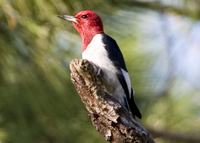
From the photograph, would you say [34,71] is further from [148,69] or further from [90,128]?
[148,69]

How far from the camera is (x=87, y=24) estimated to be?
2.47 m

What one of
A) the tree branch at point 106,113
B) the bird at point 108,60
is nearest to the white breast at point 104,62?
the bird at point 108,60

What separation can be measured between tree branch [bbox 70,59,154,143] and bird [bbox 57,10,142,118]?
41cm

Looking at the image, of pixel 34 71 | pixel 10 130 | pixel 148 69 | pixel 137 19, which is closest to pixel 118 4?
pixel 137 19

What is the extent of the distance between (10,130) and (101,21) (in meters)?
0.97

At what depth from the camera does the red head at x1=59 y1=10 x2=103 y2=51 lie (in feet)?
7.28

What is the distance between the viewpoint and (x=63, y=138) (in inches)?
81.0

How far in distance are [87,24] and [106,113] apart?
3.77 ft

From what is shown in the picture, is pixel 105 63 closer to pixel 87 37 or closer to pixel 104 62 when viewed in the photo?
pixel 104 62

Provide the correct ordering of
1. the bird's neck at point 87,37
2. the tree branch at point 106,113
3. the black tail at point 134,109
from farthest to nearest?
1. the bird's neck at point 87,37
2. the black tail at point 134,109
3. the tree branch at point 106,113

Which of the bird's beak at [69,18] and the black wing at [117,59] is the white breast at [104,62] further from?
the bird's beak at [69,18]

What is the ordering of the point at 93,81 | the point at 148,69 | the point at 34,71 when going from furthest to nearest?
the point at 148,69
the point at 34,71
the point at 93,81

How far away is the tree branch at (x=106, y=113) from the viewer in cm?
143

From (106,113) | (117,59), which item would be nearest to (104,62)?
(117,59)
